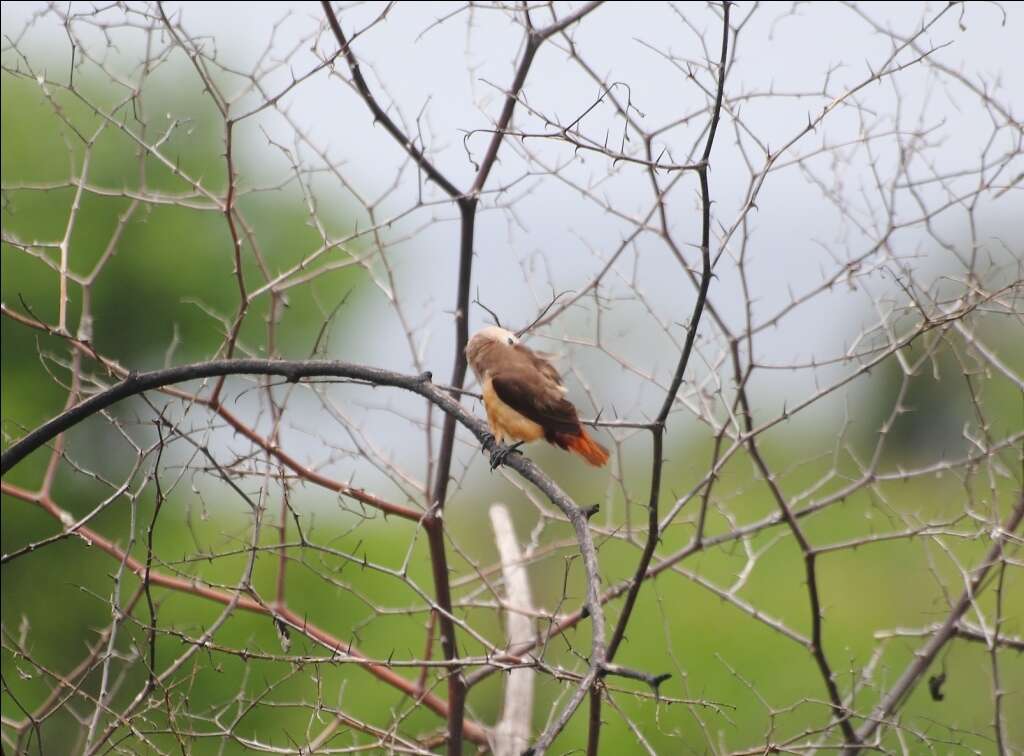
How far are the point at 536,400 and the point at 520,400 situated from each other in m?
0.05

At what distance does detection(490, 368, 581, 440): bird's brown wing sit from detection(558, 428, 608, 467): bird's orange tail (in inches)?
1.6

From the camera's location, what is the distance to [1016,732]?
11516 mm

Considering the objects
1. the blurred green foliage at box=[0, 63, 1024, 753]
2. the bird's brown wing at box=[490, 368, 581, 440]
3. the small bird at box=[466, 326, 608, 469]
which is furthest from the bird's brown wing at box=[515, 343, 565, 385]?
the blurred green foliage at box=[0, 63, 1024, 753]

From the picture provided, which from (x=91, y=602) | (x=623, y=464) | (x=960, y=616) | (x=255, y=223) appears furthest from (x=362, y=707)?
(x=960, y=616)

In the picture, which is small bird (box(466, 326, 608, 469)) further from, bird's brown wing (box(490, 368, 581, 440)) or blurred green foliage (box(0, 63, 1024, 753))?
blurred green foliage (box(0, 63, 1024, 753))

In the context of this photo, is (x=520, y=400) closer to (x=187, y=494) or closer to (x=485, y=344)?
(x=485, y=344)

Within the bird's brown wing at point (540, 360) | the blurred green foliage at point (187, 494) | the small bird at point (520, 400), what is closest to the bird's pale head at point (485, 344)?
the small bird at point (520, 400)

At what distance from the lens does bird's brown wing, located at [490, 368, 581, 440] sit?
3.56 m

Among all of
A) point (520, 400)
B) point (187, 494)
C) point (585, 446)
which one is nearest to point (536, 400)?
point (520, 400)

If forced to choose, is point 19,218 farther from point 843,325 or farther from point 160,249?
point 843,325

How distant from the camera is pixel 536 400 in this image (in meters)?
3.55

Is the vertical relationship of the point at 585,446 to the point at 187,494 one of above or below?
below

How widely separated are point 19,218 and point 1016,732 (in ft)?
40.6

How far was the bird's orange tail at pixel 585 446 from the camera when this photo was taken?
3678 millimetres
